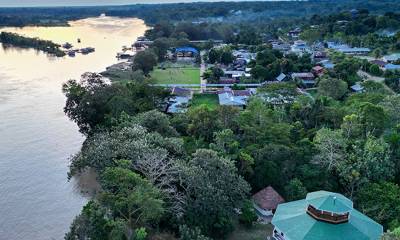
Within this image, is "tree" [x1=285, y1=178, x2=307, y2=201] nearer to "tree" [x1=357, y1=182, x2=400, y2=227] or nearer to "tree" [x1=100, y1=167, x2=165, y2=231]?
"tree" [x1=357, y1=182, x2=400, y2=227]

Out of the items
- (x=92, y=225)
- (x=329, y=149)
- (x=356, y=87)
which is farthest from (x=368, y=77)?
(x=92, y=225)

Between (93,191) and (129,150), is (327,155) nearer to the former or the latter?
(129,150)

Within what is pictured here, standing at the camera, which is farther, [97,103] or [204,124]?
[97,103]

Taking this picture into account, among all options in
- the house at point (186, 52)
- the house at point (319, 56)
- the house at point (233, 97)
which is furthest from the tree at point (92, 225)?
the house at point (186, 52)

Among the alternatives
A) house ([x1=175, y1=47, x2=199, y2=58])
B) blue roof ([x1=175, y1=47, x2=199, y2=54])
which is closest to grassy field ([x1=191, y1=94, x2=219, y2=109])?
house ([x1=175, y1=47, x2=199, y2=58])

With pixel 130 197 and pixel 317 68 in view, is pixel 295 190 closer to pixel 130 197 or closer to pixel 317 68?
pixel 130 197
